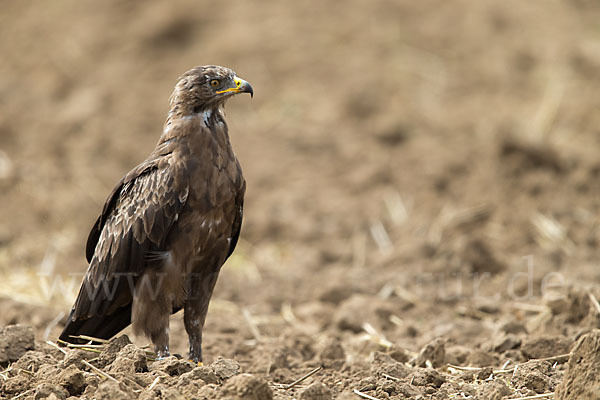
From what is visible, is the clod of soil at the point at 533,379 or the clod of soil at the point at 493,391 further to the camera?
the clod of soil at the point at 533,379

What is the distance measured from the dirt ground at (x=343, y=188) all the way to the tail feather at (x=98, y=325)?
1.18 ft

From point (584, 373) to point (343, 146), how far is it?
8.32 meters

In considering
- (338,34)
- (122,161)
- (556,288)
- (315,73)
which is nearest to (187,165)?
(556,288)

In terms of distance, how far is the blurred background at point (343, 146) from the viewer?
8.86m

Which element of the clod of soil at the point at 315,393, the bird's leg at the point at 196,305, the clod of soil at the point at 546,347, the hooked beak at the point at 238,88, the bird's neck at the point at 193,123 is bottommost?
the clod of soil at the point at 546,347

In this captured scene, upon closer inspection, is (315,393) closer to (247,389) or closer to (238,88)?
(247,389)

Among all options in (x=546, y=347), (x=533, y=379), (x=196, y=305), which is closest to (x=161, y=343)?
(x=196, y=305)

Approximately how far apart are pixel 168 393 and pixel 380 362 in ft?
6.06

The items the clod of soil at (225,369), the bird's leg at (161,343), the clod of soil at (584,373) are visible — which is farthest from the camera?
the bird's leg at (161,343)

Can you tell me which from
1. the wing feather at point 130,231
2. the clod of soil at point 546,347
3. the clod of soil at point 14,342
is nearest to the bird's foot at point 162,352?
the wing feather at point 130,231

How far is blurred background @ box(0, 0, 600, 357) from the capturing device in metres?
8.86

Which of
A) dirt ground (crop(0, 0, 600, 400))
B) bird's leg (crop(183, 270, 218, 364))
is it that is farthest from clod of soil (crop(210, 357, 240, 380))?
bird's leg (crop(183, 270, 218, 364))

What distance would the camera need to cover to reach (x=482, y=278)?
29.4 feet

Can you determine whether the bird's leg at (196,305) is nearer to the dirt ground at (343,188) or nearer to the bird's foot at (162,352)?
the bird's foot at (162,352)
